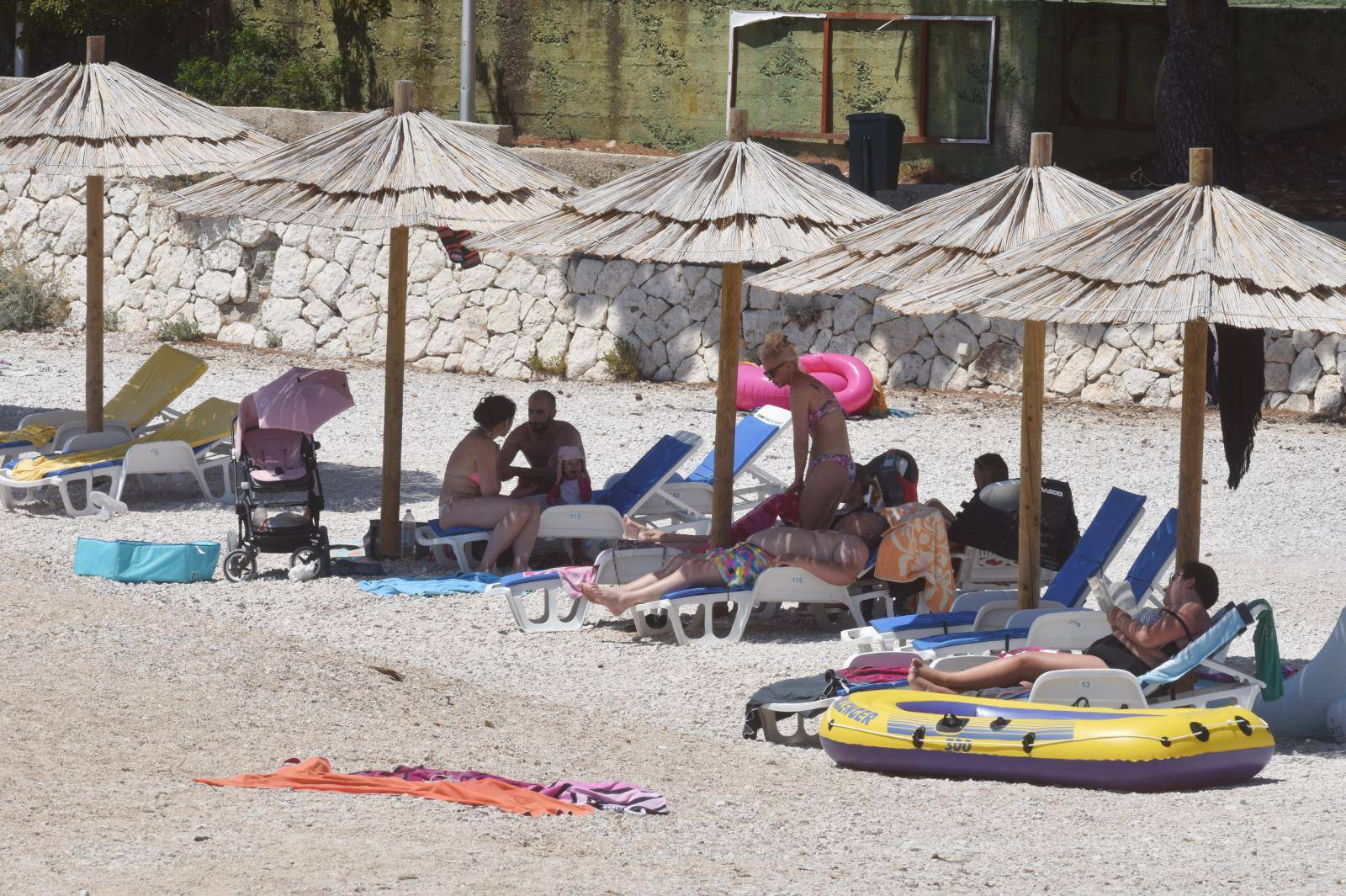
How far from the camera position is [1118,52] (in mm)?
19266

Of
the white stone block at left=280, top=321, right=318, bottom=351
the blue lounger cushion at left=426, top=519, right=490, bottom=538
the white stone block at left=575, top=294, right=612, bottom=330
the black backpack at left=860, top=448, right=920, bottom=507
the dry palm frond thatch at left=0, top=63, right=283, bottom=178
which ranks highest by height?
the dry palm frond thatch at left=0, top=63, right=283, bottom=178

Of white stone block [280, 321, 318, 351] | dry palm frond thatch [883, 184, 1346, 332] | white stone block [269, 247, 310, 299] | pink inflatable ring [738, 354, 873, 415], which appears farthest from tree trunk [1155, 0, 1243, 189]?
dry palm frond thatch [883, 184, 1346, 332]

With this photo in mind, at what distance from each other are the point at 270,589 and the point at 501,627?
1.40 meters

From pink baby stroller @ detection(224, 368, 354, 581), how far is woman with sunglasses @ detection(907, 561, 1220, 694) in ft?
13.1

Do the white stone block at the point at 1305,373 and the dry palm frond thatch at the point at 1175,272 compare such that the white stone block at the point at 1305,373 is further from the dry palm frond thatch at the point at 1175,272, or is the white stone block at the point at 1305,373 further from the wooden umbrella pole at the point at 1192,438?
the dry palm frond thatch at the point at 1175,272

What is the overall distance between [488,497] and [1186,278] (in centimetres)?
429

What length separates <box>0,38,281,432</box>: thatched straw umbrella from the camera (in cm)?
1061

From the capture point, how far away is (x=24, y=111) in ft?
36.0

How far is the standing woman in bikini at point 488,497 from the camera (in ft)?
30.2

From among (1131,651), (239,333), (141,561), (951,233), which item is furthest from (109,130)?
(239,333)

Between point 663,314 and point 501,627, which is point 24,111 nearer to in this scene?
point 501,627

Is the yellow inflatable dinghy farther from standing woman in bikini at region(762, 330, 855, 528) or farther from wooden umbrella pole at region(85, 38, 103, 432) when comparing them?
wooden umbrella pole at region(85, 38, 103, 432)

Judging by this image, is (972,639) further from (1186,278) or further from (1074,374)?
(1074,374)

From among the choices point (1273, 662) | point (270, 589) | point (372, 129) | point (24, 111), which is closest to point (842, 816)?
point (1273, 662)
